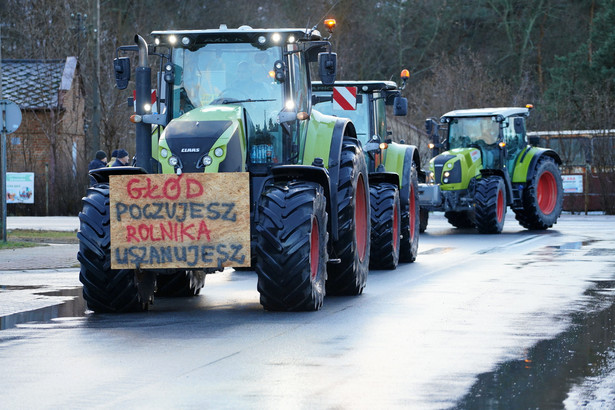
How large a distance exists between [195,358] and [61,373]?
43.0 inches

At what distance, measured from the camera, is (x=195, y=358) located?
31.4 feet

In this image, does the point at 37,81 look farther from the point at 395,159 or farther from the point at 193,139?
the point at 193,139

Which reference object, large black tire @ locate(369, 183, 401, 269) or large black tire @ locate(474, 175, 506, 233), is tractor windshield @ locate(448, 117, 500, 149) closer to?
large black tire @ locate(474, 175, 506, 233)

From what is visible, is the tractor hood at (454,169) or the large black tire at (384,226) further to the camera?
the tractor hood at (454,169)

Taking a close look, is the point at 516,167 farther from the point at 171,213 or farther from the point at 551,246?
the point at 171,213

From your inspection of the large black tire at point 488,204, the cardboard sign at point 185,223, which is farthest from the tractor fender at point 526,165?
the cardboard sign at point 185,223

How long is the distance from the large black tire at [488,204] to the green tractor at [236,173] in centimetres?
1290

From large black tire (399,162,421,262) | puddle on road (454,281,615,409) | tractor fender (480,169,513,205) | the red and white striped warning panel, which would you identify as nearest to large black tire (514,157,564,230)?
tractor fender (480,169,513,205)

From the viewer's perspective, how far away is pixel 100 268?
12375 millimetres

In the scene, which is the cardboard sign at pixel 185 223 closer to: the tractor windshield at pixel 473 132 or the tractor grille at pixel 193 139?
the tractor grille at pixel 193 139

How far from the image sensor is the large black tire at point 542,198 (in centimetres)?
2941

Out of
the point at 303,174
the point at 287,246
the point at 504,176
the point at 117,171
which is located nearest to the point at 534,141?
the point at 504,176

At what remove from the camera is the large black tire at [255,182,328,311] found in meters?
12.0

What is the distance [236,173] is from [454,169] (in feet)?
56.6
